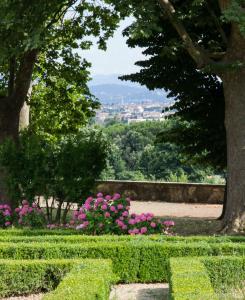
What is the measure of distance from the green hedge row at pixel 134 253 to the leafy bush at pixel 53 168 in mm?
4335

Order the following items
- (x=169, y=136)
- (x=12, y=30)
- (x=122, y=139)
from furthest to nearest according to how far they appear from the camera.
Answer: (x=122, y=139) < (x=169, y=136) < (x=12, y=30)

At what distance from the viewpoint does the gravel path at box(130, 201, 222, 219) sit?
800 inches

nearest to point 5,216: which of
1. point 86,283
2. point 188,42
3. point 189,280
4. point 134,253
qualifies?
point 134,253

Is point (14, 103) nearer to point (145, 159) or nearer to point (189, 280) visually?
point (189, 280)

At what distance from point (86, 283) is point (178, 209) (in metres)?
14.7

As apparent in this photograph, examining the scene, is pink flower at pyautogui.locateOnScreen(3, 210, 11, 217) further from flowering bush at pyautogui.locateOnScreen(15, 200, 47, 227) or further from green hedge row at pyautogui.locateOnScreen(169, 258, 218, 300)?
green hedge row at pyautogui.locateOnScreen(169, 258, 218, 300)

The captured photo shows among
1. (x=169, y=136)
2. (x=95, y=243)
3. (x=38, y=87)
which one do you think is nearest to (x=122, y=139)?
(x=38, y=87)

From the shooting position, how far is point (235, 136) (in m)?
13.1

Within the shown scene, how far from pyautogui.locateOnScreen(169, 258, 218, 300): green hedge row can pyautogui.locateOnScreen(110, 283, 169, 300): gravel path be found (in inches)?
20.2

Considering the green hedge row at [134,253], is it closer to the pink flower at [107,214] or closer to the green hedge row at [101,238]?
the green hedge row at [101,238]

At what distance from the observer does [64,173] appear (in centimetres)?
1365

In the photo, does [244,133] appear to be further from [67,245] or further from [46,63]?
[46,63]

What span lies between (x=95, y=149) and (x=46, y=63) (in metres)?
8.03

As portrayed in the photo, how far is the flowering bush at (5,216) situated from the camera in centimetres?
1323
